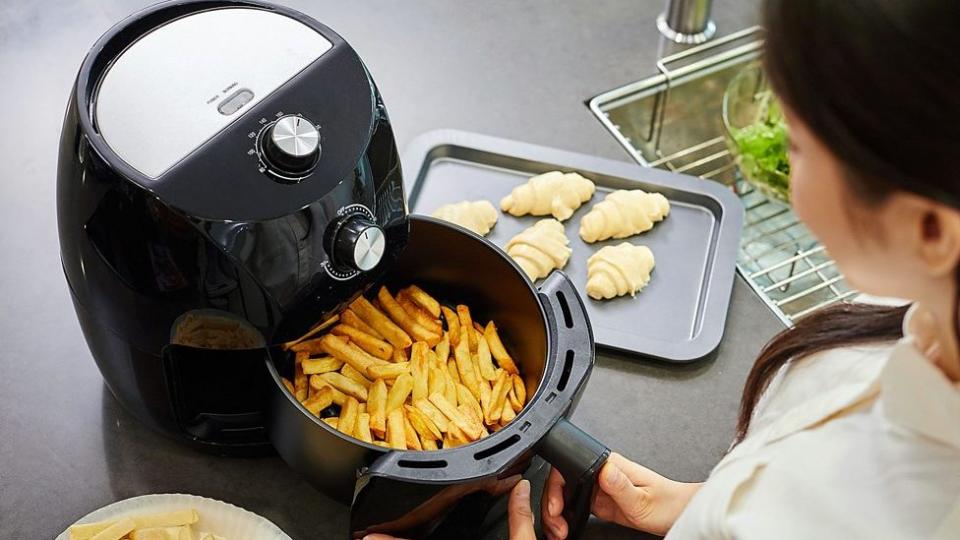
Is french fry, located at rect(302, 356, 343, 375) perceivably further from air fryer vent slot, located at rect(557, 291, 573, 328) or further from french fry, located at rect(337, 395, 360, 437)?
air fryer vent slot, located at rect(557, 291, 573, 328)

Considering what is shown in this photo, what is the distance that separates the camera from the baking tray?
4.21 ft

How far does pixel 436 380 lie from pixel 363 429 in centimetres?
10

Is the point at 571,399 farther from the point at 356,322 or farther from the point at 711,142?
the point at 711,142

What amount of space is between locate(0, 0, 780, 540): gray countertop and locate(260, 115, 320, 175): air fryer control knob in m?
0.39

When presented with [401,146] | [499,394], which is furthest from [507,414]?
[401,146]

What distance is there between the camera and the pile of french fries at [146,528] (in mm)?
1024

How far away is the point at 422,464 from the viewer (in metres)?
0.94

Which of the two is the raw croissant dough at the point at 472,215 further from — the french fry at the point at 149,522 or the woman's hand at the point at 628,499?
the french fry at the point at 149,522

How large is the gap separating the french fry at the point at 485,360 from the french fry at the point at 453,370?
24mm

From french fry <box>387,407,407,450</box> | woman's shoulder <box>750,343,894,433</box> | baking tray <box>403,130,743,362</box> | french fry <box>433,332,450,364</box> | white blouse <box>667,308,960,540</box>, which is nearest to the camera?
white blouse <box>667,308,960,540</box>

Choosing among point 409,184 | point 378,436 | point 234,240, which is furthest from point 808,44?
point 409,184

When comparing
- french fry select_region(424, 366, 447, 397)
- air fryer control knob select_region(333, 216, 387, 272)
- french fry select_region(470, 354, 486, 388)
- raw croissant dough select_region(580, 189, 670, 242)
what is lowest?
raw croissant dough select_region(580, 189, 670, 242)

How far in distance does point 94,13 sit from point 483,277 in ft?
2.87

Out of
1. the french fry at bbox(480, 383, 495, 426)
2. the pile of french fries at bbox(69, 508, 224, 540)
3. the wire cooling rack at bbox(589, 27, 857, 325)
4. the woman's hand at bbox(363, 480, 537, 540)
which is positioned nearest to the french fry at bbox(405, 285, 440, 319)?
the french fry at bbox(480, 383, 495, 426)
